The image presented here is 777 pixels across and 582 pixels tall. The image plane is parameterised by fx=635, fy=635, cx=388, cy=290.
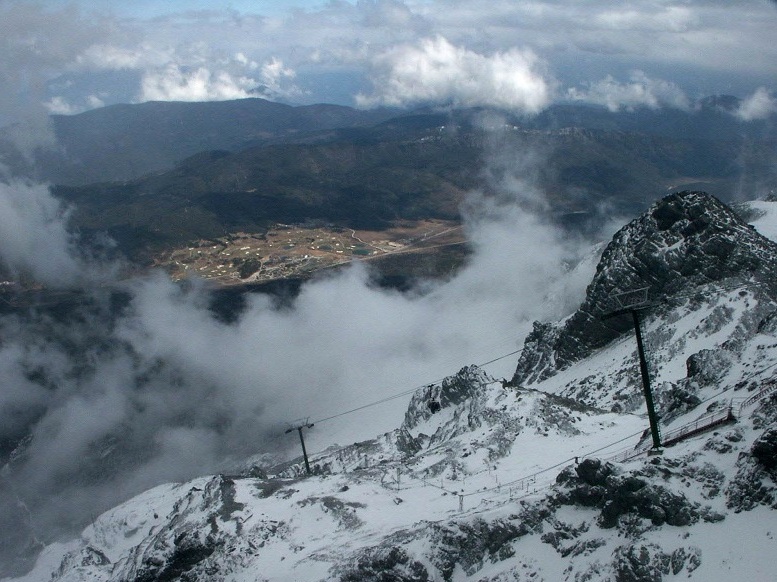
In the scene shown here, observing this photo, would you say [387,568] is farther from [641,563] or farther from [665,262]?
[665,262]

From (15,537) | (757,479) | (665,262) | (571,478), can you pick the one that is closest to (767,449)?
(757,479)

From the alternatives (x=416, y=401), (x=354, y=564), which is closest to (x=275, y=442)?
(x=416, y=401)

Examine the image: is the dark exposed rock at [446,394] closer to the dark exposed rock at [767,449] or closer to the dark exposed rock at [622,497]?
the dark exposed rock at [622,497]

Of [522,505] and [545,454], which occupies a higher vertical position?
[522,505]

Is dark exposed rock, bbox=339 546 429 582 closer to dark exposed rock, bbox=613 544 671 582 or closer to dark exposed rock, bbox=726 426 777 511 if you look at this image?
dark exposed rock, bbox=613 544 671 582

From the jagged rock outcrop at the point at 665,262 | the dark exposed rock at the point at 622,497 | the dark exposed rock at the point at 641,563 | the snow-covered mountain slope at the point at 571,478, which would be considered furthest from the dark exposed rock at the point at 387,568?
the jagged rock outcrop at the point at 665,262

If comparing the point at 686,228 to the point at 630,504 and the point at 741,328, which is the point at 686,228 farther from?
the point at 630,504
